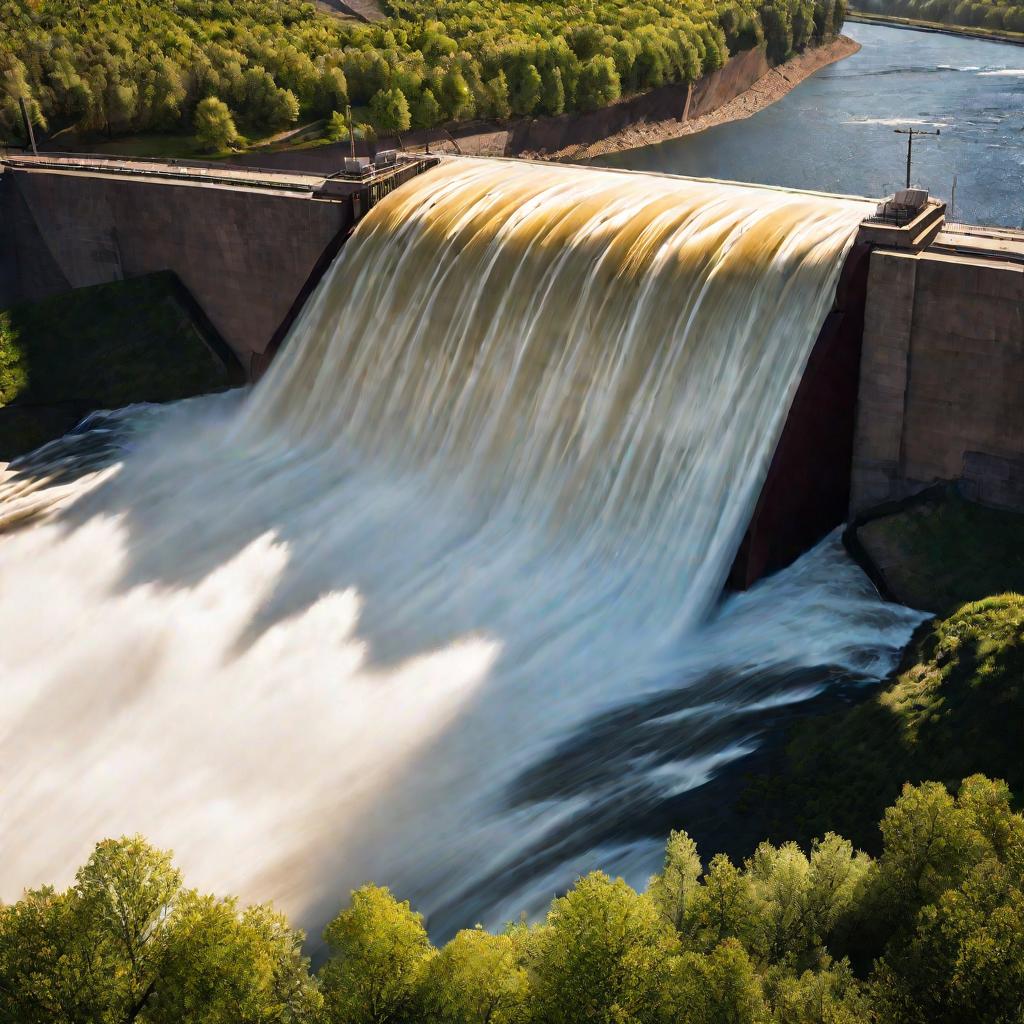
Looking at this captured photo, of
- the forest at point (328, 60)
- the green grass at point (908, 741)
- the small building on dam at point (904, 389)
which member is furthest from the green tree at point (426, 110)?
the green grass at point (908, 741)

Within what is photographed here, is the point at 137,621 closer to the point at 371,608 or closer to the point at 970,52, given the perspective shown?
the point at 371,608

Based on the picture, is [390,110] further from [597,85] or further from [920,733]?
[920,733]

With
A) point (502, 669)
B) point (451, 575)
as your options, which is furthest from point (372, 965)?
point (451, 575)

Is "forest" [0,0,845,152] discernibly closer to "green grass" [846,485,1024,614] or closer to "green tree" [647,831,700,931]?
"green grass" [846,485,1024,614]

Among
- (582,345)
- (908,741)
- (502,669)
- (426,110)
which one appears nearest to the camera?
(908,741)

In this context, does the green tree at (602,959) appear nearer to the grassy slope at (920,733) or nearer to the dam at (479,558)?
the dam at (479,558)

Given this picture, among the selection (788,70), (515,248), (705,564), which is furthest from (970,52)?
(705,564)

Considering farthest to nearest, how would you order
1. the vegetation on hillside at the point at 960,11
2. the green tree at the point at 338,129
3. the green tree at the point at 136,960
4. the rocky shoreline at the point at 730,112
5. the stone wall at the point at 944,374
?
the vegetation on hillside at the point at 960,11
the rocky shoreline at the point at 730,112
the green tree at the point at 338,129
the stone wall at the point at 944,374
the green tree at the point at 136,960
